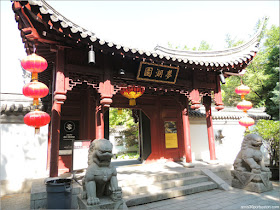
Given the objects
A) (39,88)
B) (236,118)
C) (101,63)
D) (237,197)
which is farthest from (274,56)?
(39,88)

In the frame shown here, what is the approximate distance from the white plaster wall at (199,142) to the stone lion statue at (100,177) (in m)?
7.00

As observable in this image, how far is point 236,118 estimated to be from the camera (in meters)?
11.5

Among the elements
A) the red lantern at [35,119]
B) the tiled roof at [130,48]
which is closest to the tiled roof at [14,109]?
the red lantern at [35,119]

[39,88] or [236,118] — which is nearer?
[39,88]

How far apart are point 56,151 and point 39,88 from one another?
1.62 meters

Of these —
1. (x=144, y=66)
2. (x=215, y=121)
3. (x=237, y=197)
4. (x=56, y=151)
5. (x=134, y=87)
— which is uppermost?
(x=144, y=66)

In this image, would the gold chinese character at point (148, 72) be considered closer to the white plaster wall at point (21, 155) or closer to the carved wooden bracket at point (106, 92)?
the carved wooden bracket at point (106, 92)

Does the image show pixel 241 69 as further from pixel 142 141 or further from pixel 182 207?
pixel 182 207

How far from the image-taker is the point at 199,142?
9.94m

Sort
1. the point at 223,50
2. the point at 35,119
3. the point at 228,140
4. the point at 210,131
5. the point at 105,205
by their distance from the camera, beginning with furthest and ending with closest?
the point at 228,140, the point at 223,50, the point at 210,131, the point at 35,119, the point at 105,205

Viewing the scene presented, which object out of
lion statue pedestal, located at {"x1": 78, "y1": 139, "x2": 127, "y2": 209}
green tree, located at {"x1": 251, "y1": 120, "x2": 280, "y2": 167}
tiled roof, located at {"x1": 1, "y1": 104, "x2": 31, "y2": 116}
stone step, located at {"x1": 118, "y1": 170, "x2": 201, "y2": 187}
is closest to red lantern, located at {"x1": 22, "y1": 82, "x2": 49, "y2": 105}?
lion statue pedestal, located at {"x1": 78, "y1": 139, "x2": 127, "y2": 209}

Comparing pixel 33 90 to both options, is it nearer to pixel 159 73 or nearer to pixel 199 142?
pixel 159 73

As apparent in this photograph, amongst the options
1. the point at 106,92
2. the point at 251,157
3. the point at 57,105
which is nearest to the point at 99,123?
the point at 106,92

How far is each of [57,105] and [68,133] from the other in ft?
7.38
